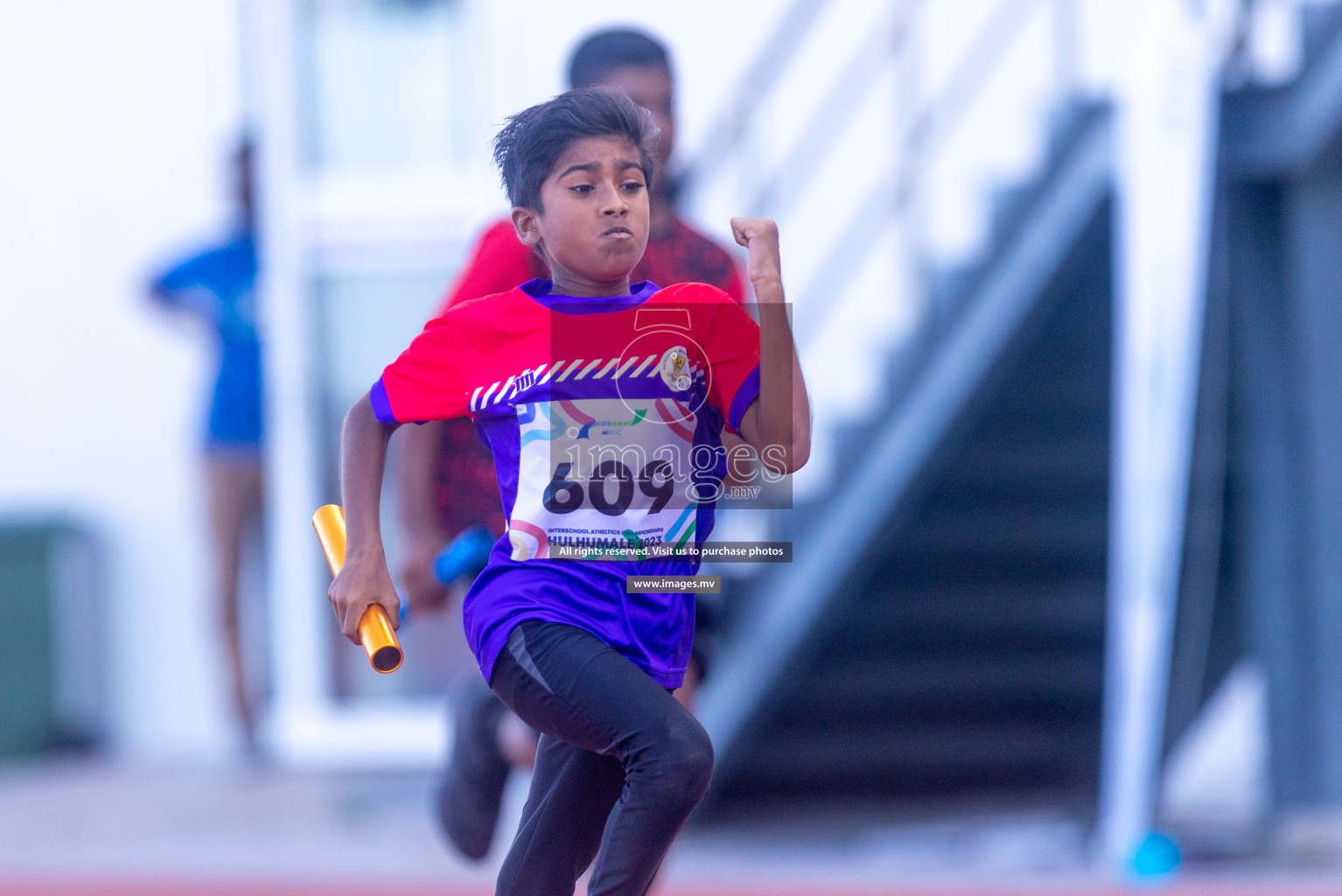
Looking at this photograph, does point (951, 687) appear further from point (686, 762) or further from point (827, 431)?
point (686, 762)

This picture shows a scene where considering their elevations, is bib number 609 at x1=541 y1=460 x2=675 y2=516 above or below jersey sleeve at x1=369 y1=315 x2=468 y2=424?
below

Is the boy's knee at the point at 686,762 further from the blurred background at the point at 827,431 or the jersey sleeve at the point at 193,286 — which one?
the jersey sleeve at the point at 193,286

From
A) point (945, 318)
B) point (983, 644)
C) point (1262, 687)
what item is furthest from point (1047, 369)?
point (1262, 687)

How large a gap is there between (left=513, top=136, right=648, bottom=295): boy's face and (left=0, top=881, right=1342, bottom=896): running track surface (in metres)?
2.35

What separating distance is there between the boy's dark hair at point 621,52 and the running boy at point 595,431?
723mm

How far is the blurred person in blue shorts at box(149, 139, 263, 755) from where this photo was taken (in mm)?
5926

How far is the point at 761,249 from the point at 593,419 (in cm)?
27

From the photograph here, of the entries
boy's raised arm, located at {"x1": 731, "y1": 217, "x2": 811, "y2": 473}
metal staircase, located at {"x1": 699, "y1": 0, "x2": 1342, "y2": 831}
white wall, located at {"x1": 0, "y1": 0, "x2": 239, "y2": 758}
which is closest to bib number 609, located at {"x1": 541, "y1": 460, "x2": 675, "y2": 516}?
boy's raised arm, located at {"x1": 731, "y1": 217, "x2": 811, "y2": 473}

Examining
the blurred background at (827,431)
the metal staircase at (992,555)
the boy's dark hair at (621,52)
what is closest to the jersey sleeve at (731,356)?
the boy's dark hair at (621,52)

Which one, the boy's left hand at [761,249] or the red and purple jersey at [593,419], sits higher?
the boy's left hand at [761,249]

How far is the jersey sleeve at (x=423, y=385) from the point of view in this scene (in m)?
1.81

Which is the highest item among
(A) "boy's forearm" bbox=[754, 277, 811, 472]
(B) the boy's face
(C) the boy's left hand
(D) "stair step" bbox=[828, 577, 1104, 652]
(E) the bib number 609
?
(B) the boy's face

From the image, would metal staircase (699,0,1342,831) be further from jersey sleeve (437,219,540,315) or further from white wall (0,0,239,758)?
white wall (0,0,239,758)

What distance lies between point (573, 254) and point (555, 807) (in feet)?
2.25
